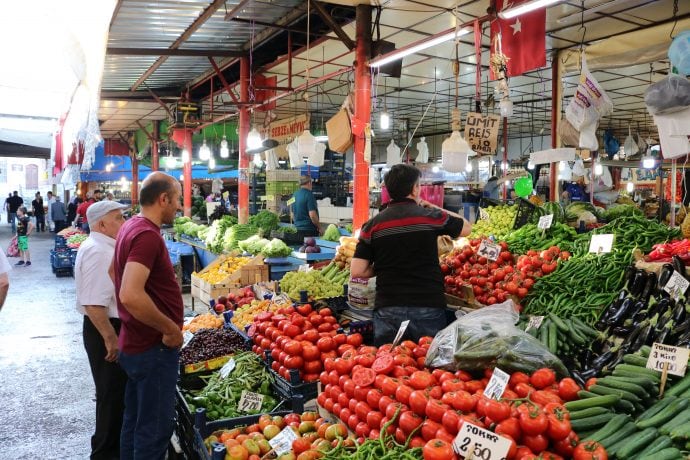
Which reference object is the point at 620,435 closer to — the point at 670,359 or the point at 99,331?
the point at 670,359

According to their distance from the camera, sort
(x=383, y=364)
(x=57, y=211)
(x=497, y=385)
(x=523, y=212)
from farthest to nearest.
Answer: (x=57, y=211), (x=523, y=212), (x=383, y=364), (x=497, y=385)

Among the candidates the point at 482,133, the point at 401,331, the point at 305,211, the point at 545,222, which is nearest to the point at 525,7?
the point at 545,222

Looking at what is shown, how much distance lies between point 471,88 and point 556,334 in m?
12.5

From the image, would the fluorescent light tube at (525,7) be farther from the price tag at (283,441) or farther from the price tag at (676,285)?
the price tag at (283,441)

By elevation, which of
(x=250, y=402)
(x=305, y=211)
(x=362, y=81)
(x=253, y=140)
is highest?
(x=362, y=81)

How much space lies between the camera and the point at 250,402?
12.0 feet

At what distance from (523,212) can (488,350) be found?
400cm

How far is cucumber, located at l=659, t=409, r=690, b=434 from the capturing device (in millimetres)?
2178

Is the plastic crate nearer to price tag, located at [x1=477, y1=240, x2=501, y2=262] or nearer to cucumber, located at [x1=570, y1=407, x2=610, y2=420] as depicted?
price tag, located at [x1=477, y1=240, x2=501, y2=262]

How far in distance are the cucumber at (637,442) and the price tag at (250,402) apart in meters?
2.29

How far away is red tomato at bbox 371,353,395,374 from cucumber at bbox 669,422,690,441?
4.19 feet

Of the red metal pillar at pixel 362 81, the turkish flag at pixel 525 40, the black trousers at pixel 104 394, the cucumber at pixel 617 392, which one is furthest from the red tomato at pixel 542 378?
the red metal pillar at pixel 362 81

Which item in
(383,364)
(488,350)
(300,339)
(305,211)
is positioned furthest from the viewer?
(305,211)

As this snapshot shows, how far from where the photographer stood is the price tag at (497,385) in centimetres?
240
